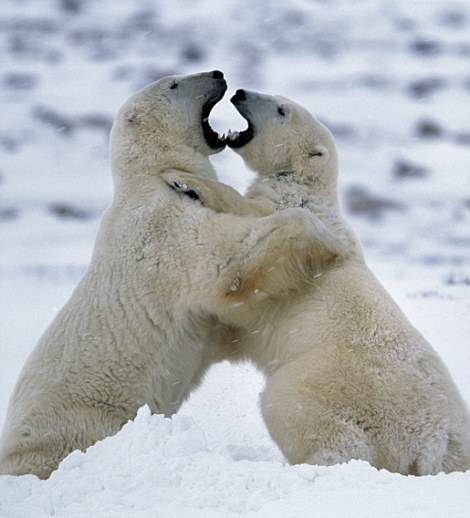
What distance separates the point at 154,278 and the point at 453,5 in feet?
122

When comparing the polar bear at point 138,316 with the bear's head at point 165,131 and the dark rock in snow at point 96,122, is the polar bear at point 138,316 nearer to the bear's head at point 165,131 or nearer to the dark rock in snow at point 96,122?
the bear's head at point 165,131

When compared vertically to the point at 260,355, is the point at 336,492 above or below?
below

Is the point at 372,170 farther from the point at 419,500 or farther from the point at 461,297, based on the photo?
the point at 419,500

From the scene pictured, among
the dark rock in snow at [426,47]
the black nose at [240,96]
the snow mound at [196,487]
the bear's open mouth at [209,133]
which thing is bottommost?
the snow mound at [196,487]

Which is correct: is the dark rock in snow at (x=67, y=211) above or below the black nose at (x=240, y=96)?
above

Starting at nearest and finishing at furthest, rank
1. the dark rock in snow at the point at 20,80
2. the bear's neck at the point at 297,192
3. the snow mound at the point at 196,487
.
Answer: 1. the snow mound at the point at 196,487
2. the bear's neck at the point at 297,192
3. the dark rock in snow at the point at 20,80

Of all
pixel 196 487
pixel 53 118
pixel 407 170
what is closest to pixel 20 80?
pixel 53 118

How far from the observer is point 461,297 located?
8.27 metres

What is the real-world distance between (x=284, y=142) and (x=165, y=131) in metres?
0.64

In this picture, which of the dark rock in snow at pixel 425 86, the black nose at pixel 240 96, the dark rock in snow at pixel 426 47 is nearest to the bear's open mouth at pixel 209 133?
the black nose at pixel 240 96

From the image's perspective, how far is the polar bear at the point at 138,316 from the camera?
4.40 metres

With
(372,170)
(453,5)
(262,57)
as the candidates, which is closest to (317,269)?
(372,170)

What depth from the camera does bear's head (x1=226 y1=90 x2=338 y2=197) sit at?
509cm

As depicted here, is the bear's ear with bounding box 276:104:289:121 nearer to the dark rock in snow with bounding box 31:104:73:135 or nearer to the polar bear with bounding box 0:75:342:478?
the polar bear with bounding box 0:75:342:478
